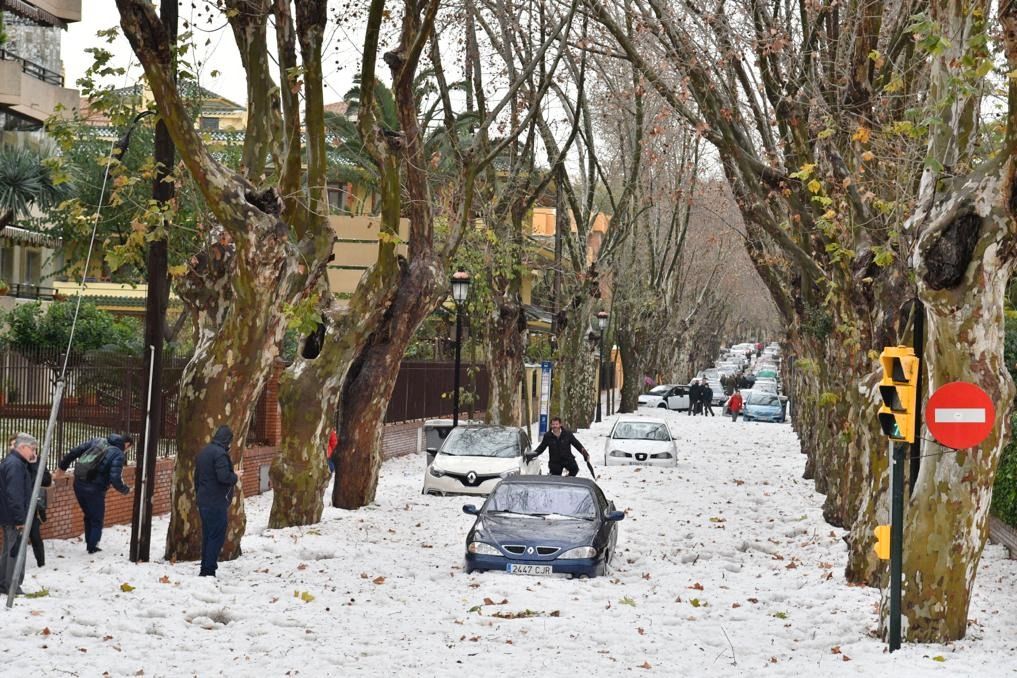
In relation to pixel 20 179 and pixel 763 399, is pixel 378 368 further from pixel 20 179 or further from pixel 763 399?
pixel 763 399

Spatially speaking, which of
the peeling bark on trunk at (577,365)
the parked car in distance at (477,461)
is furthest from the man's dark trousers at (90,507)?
the peeling bark on trunk at (577,365)

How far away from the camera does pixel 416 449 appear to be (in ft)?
126

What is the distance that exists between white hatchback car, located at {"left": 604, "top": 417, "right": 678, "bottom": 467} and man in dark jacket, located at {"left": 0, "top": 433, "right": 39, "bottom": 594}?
22.1 metres

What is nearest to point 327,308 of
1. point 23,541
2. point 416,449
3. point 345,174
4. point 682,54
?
point 682,54

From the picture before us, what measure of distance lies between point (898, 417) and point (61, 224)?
34810 mm

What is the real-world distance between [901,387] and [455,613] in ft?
16.3

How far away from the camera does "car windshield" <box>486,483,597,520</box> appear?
55.5 feet

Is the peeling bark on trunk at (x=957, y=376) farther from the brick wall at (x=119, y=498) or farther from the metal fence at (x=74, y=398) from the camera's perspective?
the brick wall at (x=119, y=498)

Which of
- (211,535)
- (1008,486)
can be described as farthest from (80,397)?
(1008,486)

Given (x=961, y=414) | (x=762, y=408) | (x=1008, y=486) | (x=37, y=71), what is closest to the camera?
(x=961, y=414)

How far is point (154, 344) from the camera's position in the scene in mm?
15180

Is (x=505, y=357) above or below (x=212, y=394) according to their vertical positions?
above

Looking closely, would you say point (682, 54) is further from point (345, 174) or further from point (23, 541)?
point (345, 174)

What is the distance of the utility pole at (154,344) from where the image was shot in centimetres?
1502
